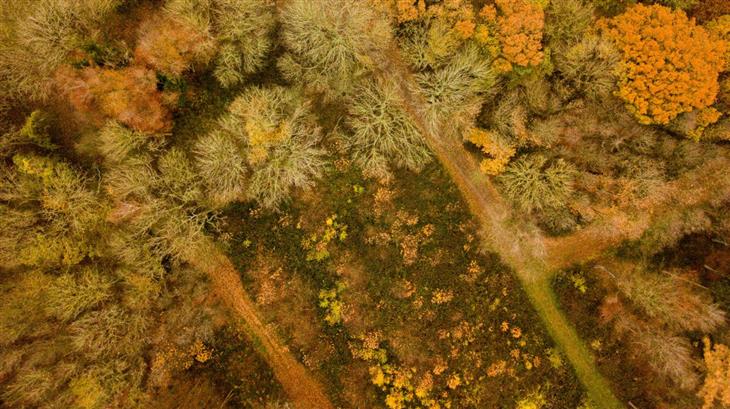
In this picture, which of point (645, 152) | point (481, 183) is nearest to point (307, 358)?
point (481, 183)

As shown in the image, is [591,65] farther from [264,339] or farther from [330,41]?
[264,339]

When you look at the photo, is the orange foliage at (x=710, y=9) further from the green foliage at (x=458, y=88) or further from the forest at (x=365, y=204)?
the green foliage at (x=458, y=88)

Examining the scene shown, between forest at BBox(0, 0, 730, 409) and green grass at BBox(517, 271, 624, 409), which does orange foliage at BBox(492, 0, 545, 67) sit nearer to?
forest at BBox(0, 0, 730, 409)

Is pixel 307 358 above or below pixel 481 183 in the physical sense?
below

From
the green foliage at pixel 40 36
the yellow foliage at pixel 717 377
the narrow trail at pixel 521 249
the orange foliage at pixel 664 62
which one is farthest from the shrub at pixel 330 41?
the yellow foliage at pixel 717 377

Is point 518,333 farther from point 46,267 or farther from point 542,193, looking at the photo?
point 46,267

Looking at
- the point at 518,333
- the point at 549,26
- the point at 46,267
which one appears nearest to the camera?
the point at 549,26

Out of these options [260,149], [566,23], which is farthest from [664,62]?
[260,149]
